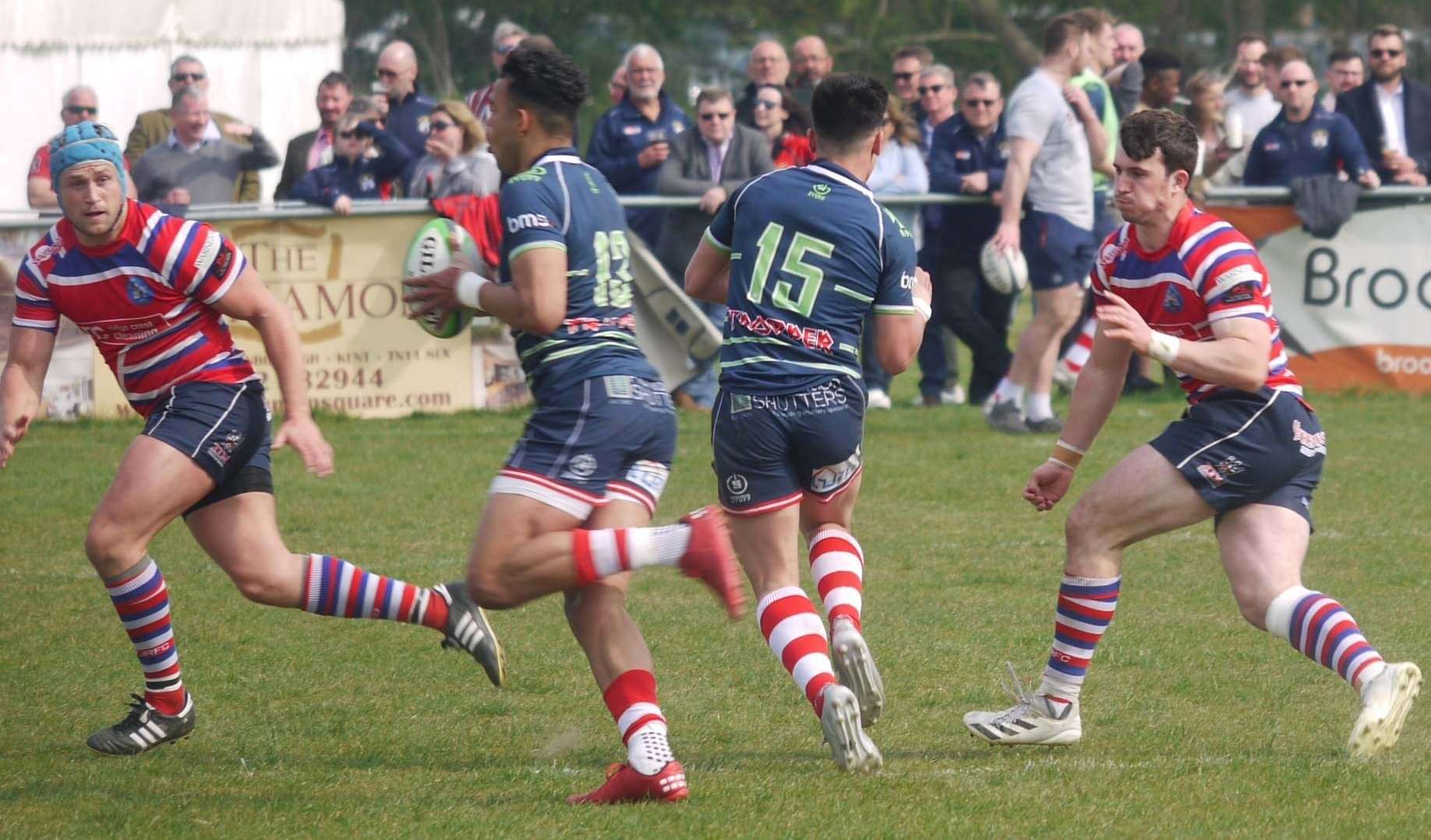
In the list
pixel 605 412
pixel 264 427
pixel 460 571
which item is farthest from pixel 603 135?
pixel 605 412

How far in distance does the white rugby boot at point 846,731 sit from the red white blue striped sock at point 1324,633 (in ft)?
3.94

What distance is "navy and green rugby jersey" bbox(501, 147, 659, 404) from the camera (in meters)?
4.86

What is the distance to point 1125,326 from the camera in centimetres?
500

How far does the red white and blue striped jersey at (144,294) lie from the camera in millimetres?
5547

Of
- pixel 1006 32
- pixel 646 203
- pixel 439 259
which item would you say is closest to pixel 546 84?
pixel 439 259

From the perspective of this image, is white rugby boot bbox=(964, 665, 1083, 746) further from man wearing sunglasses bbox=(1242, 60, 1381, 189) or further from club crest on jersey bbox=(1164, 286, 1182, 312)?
man wearing sunglasses bbox=(1242, 60, 1381, 189)

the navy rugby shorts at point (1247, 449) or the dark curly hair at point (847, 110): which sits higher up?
the dark curly hair at point (847, 110)

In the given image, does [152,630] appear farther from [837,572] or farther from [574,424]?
[837,572]

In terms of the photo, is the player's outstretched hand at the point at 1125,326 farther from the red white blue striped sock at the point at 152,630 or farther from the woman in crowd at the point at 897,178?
the woman in crowd at the point at 897,178

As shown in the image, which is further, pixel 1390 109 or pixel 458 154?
pixel 1390 109

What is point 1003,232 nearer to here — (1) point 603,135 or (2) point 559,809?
(1) point 603,135

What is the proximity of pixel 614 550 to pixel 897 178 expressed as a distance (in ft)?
27.6

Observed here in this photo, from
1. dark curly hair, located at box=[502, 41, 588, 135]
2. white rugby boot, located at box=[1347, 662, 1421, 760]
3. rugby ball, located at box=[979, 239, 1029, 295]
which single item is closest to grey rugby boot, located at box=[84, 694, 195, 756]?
dark curly hair, located at box=[502, 41, 588, 135]

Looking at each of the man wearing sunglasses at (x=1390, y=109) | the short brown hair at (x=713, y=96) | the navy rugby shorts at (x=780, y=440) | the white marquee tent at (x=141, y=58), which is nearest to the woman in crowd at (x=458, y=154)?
the short brown hair at (x=713, y=96)
